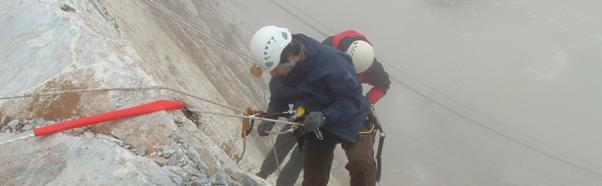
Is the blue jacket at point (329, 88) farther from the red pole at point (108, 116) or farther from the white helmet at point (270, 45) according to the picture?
the red pole at point (108, 116)

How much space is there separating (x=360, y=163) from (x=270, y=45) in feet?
6.21

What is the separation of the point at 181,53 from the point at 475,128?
20906 mm

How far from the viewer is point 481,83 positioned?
34125 millimetres

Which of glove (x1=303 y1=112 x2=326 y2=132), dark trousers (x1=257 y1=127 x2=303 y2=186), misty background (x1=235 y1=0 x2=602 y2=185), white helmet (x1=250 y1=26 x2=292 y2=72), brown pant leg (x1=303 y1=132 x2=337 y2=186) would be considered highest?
white helmet (x1=250 y1=26 x2=292 y2=72)

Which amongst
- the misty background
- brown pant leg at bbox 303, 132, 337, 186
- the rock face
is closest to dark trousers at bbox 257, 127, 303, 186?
brown pant leg at bbox 303, 132, 337, 186

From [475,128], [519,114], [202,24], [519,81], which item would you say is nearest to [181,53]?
[202,24]

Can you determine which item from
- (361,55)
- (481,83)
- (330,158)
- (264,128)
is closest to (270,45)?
(264,128)

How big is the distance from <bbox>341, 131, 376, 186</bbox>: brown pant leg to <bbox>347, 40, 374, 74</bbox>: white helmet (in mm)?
1509

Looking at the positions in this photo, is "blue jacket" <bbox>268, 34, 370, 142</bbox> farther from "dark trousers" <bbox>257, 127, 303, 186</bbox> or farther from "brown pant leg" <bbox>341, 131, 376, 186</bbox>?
"dark trousers" <bbox>257, 127, 303, 186</bbox>

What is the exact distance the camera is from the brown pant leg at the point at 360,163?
673cm

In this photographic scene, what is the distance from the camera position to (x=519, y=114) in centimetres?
3186

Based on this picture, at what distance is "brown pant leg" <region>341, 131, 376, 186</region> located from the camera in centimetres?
673

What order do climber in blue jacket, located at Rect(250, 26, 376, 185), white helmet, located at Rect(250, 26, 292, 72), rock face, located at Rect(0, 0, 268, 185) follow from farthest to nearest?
white helmet, located at Rect(250, 26, 292, 72), climber in blue jacket, located at Rect(250, 26, 376, 185), rock face, located at Rect(0, 0, 268, 185)

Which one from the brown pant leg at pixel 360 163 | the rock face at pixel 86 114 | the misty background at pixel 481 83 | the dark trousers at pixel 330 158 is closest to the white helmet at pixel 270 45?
the rock face at pixel 86 114
